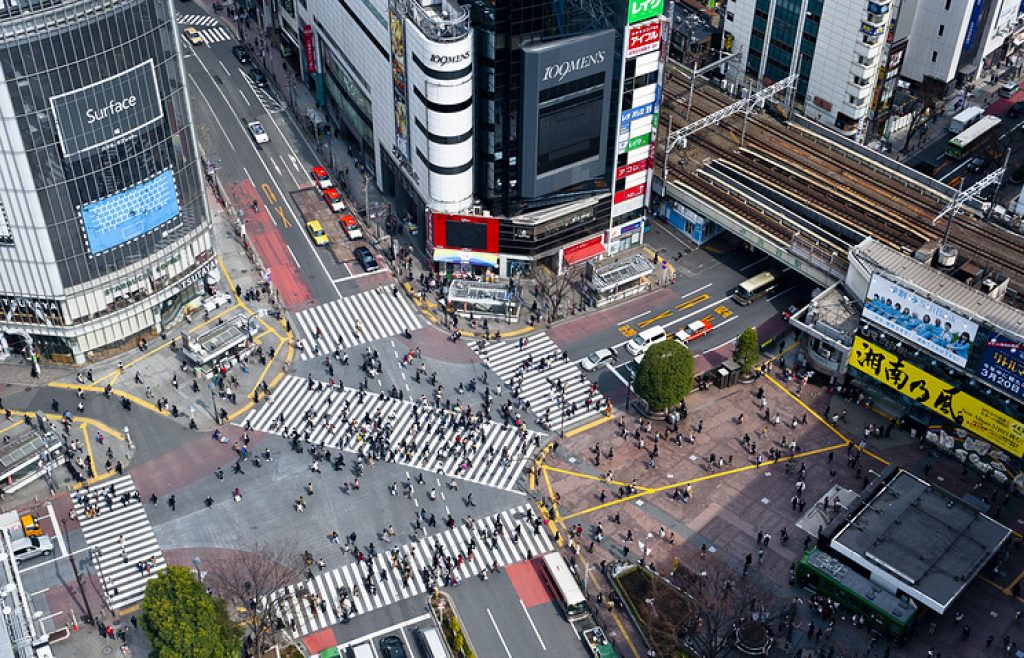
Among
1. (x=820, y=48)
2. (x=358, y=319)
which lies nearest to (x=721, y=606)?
(x=358, y=319)

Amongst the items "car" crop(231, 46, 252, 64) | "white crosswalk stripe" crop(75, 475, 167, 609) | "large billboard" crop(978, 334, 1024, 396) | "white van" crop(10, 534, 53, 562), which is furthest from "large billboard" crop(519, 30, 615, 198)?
"car" crop(231, 46, 252, 64)

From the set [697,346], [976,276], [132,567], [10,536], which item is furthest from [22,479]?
[976,276]

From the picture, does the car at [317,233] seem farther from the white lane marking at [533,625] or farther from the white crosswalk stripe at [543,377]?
the white lane marking at [533,625]

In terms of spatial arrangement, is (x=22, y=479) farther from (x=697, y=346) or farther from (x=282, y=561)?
(x=697, y=346)

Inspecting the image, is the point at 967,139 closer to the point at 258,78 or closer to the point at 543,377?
the point at 543,377

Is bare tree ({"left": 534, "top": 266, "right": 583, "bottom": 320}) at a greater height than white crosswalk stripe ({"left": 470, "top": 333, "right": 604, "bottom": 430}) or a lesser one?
greater

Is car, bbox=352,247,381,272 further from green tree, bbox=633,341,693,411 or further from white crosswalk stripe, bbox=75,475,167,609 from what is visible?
white crosswalk stripe, bbox=75,475,167,609
